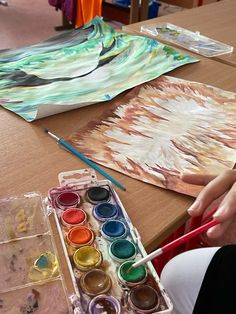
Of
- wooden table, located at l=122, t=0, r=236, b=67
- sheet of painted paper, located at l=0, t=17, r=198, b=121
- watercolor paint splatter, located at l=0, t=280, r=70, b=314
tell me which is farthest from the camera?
wooden table, located at l=122, t=0, r=236, b=67

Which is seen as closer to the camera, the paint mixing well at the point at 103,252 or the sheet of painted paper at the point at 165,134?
the paint mixing well at the point at 103,252

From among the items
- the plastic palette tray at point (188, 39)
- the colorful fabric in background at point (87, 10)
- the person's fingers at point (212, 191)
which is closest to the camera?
the person's fingers at point (212, 191)

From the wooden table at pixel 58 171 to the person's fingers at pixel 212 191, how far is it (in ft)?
0.10

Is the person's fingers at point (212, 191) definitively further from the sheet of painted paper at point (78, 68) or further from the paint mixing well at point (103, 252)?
the sheet of painted paper at point (78, 68)

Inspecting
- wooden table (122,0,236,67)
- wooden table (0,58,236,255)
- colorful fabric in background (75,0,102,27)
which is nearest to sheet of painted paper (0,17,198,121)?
wooden table (0,58,236,255)

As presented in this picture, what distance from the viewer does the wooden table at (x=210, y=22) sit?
127 cm

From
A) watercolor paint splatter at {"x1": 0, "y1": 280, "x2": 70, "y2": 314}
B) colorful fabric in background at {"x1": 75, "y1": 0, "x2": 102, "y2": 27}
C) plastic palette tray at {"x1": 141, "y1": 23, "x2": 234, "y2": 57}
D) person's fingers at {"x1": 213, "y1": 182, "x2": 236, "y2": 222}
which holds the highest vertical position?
plastic palette tray at {"x1": 141, "y1": 23, "x2": 234, "y2": 57}

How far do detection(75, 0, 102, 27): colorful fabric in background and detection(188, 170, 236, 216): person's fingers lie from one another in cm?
199

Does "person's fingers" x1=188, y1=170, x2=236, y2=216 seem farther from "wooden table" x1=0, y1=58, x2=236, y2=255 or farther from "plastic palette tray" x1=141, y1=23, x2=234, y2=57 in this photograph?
"plastic palette tray" x1=141, y1=23, x2=234, y2=57

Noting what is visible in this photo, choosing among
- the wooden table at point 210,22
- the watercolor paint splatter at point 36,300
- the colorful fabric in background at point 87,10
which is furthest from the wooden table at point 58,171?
the colorful fabric in background at point 87,10

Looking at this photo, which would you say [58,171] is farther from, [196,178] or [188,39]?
[188,39]

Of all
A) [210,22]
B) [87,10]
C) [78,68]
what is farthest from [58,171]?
[87,10]

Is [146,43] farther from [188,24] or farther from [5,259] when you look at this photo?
[5,259]

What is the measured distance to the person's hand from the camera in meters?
0.52
